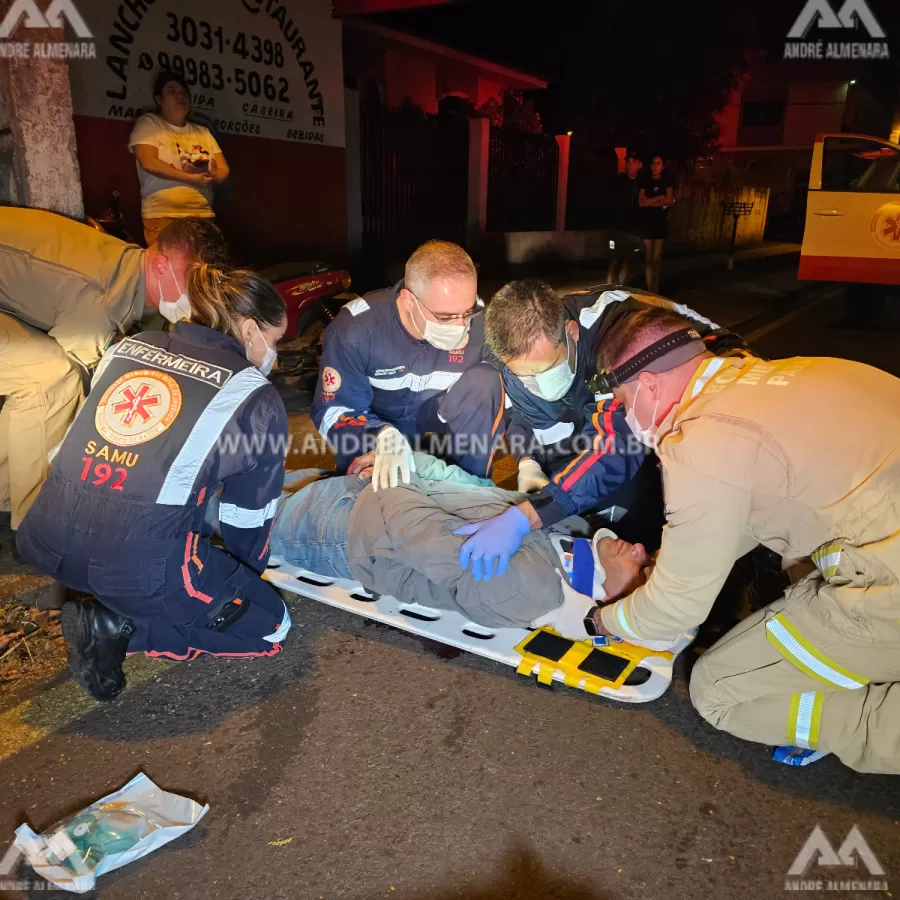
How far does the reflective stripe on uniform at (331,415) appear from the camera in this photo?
330 cm

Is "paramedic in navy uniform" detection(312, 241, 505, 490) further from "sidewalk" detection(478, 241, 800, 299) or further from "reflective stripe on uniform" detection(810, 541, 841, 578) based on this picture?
→ "sidewalk" detection(478, 241, 800, 299)

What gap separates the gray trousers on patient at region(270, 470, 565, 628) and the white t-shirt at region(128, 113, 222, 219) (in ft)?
9.90

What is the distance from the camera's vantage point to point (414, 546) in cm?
239

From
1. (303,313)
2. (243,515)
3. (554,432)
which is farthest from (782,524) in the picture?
(303,313)

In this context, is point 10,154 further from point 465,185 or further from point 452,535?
point 465,185

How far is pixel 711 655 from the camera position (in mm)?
2113

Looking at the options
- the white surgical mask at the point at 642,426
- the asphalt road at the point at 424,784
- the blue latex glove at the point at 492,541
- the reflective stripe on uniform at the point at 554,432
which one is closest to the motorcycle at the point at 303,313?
the reflective stripe on uniform at the point at 554,432

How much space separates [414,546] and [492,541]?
25 centimetres

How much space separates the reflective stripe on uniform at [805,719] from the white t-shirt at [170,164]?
14.8ft

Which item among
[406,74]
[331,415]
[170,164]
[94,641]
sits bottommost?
[94,641]

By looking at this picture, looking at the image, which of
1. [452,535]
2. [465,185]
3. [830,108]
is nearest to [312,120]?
[465,185]

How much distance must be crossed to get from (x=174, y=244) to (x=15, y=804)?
6.87 feet

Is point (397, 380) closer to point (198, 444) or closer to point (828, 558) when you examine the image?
point (198, 444)

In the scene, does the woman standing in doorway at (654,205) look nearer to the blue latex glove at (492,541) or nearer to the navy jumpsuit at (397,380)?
the navy jumpsuit at (397,380)
